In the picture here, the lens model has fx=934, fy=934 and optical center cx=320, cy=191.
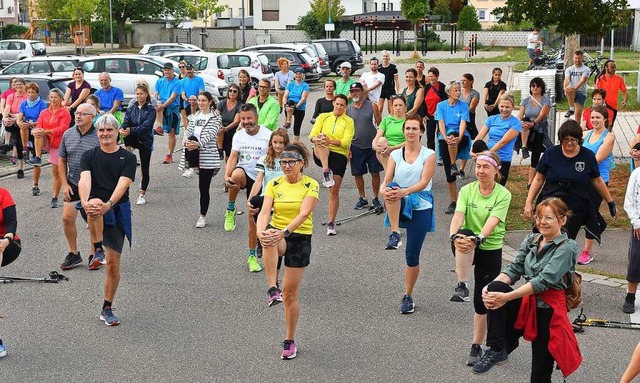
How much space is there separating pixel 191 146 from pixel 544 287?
702cm

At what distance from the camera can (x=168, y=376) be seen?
24.5 ft

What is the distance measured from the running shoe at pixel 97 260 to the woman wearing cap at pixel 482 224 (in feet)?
15.6

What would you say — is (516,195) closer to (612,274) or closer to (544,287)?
(612,274)

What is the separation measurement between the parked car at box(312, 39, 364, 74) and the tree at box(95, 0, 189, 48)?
2568 cm

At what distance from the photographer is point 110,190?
8906 mm

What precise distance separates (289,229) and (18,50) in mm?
40974

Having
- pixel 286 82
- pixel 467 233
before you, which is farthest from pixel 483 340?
pixel 286 82

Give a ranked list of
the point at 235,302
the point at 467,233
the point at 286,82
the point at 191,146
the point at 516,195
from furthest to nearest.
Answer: the point at 286,82
the point at 516,195
the point at 191,146
the point at 235,302
the point at 467,233

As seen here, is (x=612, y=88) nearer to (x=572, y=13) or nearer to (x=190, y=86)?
(x=572, y=13)

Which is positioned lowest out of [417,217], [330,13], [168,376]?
[168,376]

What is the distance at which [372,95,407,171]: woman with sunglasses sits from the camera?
12.0 metres

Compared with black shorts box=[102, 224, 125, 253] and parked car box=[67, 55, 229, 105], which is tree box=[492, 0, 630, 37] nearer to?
black shorts box=[102, 224, 125, 253]

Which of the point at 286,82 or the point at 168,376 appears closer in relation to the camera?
the point at 168,376

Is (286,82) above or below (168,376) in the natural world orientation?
above
